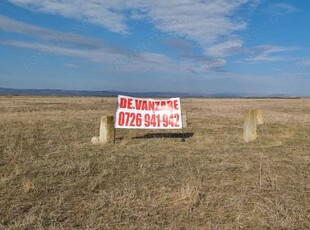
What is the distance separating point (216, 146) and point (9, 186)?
805cm

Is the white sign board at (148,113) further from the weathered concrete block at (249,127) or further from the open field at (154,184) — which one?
the weathered concrete block at (249,127)

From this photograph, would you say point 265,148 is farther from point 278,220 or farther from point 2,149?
point 2,149

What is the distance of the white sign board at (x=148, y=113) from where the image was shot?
1485cm

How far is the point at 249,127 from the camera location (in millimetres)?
15297

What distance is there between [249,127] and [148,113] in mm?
4358

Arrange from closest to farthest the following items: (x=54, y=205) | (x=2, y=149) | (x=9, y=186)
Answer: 1. (x=54, y=205)
2. (x=9, y=186)
3. (x=2, y=149)

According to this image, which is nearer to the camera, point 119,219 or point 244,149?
point 119,219

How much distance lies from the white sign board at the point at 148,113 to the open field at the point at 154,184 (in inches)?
32.4

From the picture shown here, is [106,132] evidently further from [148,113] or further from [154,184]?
[154,184]

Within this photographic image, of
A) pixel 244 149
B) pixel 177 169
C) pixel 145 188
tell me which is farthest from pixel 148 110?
pixel 145 188

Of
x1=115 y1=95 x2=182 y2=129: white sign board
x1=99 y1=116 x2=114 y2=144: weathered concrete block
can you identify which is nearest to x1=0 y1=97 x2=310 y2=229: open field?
x1=99 y1=116 x2=114 y2=144: weathered concrete block

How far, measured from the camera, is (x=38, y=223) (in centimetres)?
589

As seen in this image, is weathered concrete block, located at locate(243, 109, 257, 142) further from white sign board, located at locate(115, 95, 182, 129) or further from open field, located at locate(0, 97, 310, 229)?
white sign board, located at locate(115, 95, 182, 129)

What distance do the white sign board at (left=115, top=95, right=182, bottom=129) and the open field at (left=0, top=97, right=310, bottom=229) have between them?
32.4 inches
